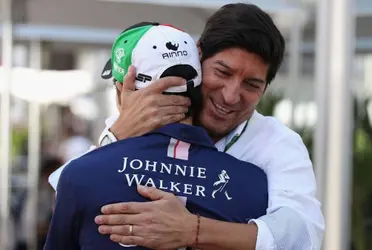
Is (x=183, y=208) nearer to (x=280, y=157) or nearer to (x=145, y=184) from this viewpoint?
(x=145, y=184)

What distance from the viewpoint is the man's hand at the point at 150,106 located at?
151cm

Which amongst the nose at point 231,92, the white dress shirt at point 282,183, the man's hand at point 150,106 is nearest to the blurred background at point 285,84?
the white dress shirt at point 282,183

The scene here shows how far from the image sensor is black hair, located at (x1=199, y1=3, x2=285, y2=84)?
1.59 metres

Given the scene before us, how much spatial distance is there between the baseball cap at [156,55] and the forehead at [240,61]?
0.06 m

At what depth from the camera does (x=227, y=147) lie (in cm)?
170

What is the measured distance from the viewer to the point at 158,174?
143 cm

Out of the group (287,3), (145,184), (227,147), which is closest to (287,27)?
(287,3)

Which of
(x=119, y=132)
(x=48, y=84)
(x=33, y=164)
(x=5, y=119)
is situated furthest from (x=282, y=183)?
(x=48, y=84)

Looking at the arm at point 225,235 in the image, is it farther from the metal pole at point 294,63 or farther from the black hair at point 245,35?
the metal pole at point 294,63

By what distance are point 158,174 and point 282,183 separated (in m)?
0.28

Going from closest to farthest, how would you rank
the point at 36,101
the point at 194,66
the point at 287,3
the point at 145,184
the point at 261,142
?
the point at 145,184, the point at 194,66, the point at 261,142, the point at 287,3, the point at 36,101

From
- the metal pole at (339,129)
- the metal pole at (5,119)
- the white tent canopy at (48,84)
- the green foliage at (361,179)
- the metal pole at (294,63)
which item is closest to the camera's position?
the metal pole at (339,129)

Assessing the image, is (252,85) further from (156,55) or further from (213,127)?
(156,55)

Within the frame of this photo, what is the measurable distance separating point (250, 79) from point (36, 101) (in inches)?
266
